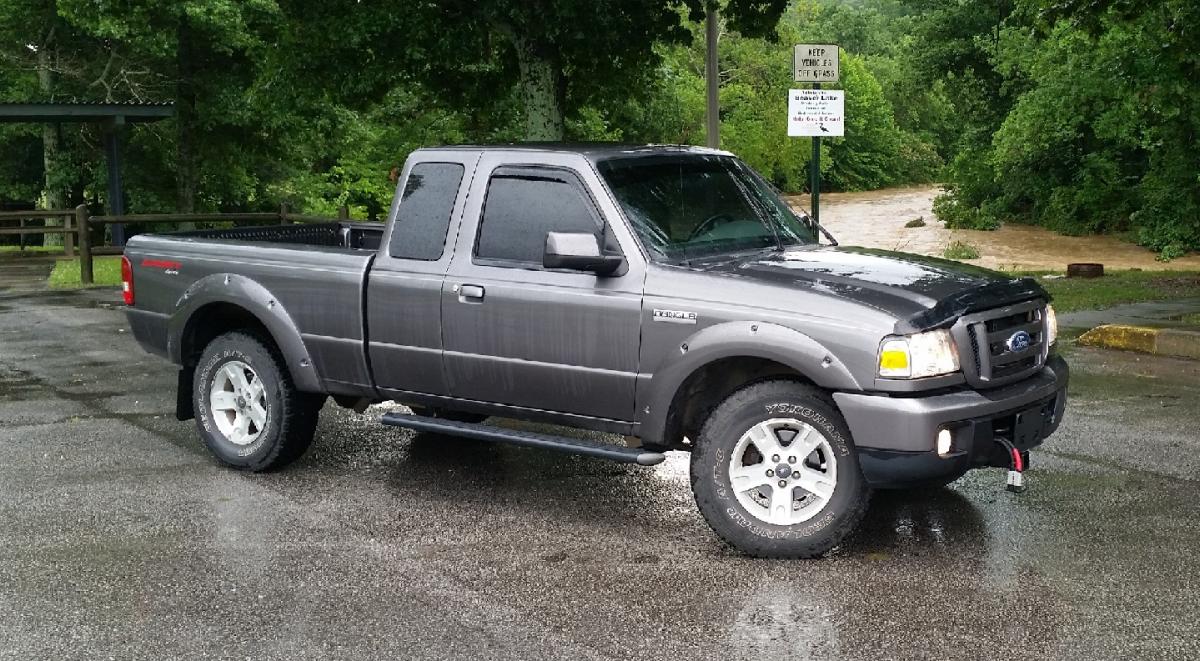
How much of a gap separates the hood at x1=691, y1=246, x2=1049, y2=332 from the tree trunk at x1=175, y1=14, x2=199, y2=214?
91.4 ft

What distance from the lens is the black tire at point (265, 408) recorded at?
24.7ft

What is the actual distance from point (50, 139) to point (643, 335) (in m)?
32.1

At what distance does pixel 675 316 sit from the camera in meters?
6.15

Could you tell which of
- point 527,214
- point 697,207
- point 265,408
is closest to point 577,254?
point 527,214

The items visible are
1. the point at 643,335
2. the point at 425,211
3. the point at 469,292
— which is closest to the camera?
the point at 643,335

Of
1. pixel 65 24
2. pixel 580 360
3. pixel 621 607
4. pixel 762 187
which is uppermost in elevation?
pixel 65 24

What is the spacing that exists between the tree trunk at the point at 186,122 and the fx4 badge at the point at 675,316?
27960mm

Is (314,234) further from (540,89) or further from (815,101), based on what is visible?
(540,89)

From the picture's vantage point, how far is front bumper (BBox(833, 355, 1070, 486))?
5574mm

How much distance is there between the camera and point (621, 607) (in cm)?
528

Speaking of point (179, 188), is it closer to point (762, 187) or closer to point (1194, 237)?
point (1194, 237)

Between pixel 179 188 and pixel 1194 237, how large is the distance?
23.7 meters

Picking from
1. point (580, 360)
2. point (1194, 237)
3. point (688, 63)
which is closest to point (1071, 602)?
point (580, 360)

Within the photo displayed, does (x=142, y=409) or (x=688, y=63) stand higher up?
(x=688, y=63)
